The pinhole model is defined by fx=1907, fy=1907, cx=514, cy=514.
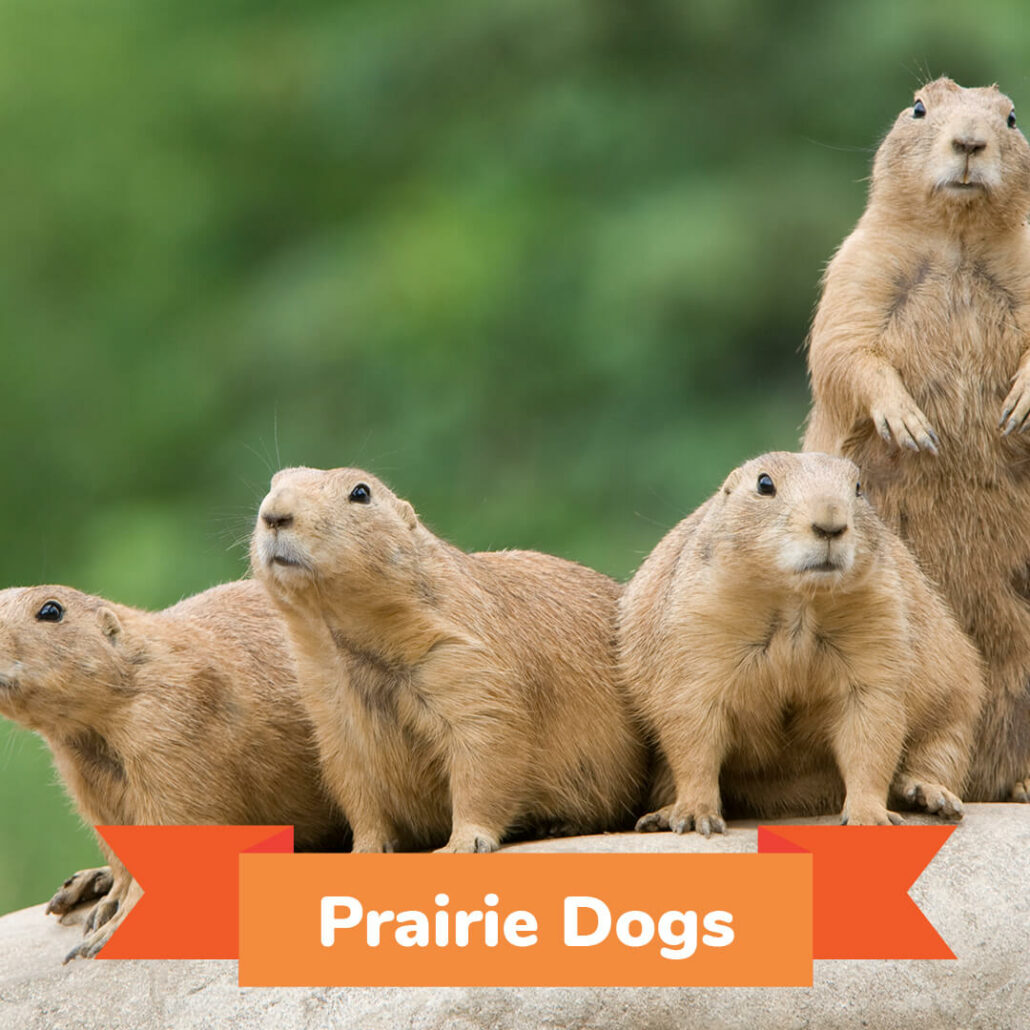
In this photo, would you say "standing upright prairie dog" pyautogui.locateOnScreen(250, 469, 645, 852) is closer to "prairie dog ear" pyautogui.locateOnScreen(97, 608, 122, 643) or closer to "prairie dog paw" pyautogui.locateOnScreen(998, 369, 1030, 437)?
"prairie dog ear" pyautogui.locateOnScreen(97, 608, 122, 643)

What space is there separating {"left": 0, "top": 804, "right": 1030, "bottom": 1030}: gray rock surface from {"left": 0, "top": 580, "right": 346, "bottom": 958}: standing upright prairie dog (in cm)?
30

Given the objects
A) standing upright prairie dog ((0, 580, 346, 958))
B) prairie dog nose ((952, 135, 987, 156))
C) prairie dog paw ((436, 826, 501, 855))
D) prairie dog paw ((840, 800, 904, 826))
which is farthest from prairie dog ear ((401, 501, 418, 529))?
prairie dog nose ((952, 135, 987, 156))

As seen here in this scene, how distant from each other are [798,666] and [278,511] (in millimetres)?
1830

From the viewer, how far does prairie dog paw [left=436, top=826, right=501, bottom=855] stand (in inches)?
242

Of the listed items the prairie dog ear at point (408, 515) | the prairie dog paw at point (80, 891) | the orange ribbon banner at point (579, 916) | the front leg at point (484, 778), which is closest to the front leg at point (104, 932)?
the orange ribbon banner at point (579, 916)

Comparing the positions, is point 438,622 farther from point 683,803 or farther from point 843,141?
point 843,141

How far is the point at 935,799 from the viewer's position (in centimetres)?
640

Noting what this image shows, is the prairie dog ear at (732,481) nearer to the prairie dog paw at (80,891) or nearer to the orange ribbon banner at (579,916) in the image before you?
the orange ribbon banner at (579,916)

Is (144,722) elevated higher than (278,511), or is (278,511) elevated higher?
(278,511)

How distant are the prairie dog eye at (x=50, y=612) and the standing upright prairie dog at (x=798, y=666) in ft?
6.56

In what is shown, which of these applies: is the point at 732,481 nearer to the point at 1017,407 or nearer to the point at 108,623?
the point at 1017,407

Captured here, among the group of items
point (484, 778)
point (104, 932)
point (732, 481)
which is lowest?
point (104, 932)

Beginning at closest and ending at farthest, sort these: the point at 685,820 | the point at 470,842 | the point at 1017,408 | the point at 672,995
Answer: the point at 672,995 → the point at 470,842 → the point at 685,820 → the point at 1017,408

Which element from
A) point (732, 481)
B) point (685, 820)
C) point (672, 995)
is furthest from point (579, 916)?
point (732, 481)
